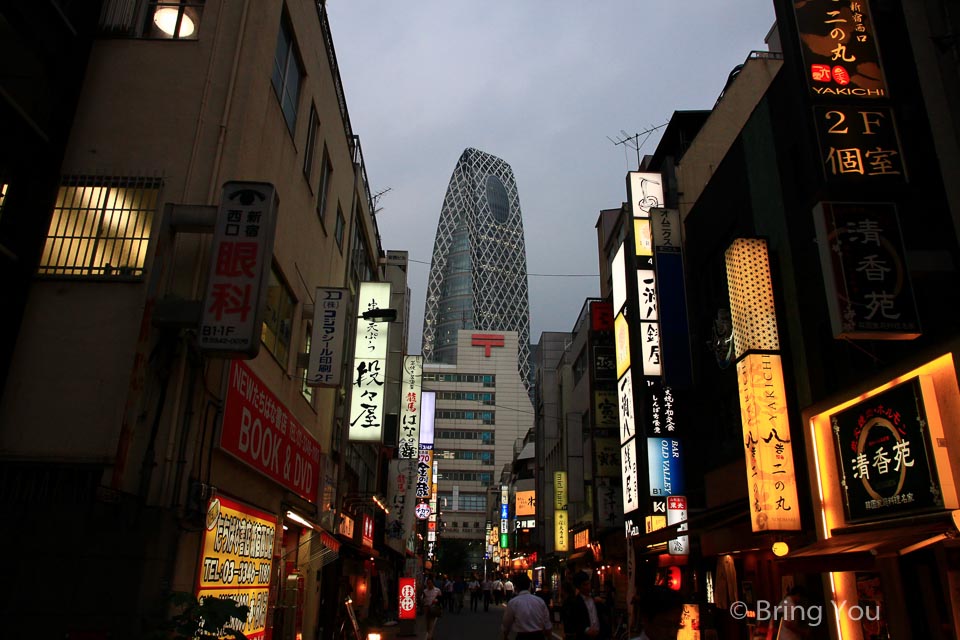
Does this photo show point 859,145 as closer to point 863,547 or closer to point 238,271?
point 863,547

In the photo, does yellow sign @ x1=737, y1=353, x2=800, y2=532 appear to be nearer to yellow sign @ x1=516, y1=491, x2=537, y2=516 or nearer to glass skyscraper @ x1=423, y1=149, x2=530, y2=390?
yellow sign @ x1=516, y1=491, x2=537, y2=516

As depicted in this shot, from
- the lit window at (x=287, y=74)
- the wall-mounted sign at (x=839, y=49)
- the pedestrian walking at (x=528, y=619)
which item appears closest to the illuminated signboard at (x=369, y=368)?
the lit window at (x=287, y=74)

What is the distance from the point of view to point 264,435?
32.6ft

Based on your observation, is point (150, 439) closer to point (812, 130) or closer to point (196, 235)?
point (196, 235)

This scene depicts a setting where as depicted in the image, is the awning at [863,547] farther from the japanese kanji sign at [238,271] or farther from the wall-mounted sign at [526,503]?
the wall-mounted sign at [526,503]

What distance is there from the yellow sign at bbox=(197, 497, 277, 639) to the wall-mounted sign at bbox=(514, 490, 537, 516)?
145 feet

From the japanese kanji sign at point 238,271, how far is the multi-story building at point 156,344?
2cm

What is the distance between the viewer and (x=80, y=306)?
7723mm

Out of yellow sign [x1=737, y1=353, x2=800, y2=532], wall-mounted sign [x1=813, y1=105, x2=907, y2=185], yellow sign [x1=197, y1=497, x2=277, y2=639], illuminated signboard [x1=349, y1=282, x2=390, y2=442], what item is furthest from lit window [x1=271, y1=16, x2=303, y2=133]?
yellow sign [x1=737, y1=353, x2=800, y2=532]

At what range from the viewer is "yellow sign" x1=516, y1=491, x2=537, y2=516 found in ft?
175

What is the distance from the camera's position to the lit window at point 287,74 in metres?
11.1

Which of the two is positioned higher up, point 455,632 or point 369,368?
point 369,368

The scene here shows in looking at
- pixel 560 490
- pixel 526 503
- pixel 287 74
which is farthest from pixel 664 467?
pixel 526 503

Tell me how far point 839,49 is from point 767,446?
6.13m
